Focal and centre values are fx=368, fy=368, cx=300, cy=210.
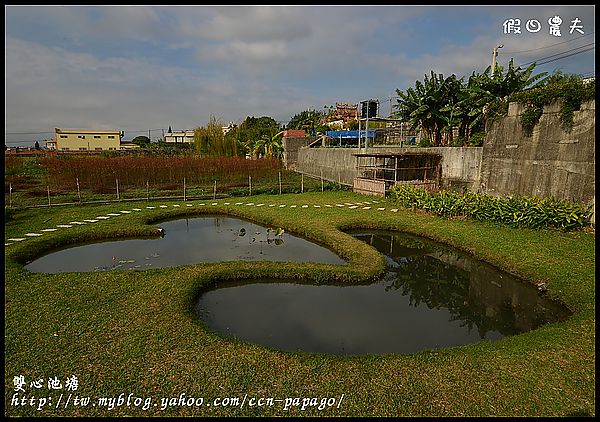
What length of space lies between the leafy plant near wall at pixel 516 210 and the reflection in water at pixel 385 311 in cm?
275

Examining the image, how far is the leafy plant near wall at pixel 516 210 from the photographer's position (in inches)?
346

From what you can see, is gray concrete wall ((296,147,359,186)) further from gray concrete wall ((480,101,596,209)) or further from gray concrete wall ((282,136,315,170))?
gray concrete wall ((480,101,596,209))

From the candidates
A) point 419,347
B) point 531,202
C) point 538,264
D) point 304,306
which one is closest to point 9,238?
point 304,306

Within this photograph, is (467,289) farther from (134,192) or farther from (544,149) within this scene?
(134,192)

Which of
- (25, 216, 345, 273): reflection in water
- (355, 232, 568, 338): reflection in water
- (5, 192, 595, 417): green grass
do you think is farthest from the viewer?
(25, 216, 345, 273): reflection in water

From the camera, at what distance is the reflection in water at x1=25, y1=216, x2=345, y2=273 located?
24.1 feet

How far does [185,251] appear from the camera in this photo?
27.4ft

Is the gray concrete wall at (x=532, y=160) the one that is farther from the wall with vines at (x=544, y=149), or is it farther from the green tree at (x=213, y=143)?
the green tree at (x=213, y=143)

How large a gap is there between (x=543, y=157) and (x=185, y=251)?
32.6ft

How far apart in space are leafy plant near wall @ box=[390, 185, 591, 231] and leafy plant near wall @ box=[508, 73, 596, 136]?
2225 millimetres

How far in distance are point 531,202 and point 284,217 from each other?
21.5 ft

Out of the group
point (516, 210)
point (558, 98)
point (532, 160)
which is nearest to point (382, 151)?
point (532, 160)

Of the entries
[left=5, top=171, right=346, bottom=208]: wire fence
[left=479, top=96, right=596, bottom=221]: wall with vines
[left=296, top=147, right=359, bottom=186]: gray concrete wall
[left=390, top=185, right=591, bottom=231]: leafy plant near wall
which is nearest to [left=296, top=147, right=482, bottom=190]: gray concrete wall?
[left=296, top=147, right=359, bottom=186]: gray concrete wall

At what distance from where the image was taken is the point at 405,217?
1089 centimetres
